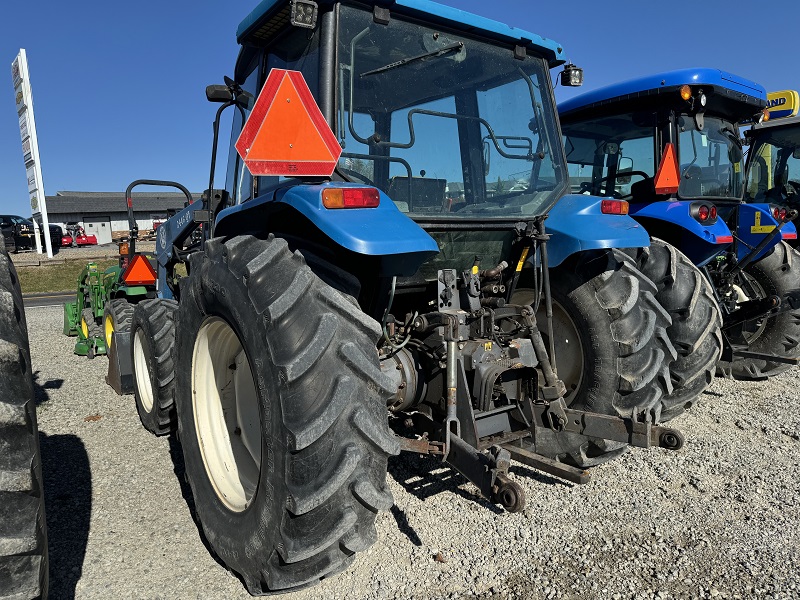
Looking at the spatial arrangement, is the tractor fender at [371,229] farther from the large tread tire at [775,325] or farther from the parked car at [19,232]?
the parked car at [19,232]

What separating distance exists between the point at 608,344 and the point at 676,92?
3.07 metres

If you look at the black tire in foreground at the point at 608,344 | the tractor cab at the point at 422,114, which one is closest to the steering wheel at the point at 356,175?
the tractor cab at the point at 422,114

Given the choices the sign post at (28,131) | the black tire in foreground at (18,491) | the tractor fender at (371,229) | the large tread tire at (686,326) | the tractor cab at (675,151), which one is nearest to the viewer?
the black tire in foreground at (18,491)

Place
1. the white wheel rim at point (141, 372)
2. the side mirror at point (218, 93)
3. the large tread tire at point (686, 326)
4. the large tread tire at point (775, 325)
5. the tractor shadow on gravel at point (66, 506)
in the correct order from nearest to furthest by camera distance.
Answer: the tractor shadow on gravel at point (66, 506) < the side mirror at point (218, 93) < the large tread tire at point (686, 326) < the white wheel rim at point (141, 372) < the large tread tire at point (775, 325)

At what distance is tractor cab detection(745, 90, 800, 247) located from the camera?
711 cm

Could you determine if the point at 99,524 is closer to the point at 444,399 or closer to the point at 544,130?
the point at 444,399

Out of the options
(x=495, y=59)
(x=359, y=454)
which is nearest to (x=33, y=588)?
(x=359, y=454)

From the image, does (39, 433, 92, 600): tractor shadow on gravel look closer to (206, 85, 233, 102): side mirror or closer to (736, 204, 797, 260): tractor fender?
(206, 85, 233, 102): side mirror

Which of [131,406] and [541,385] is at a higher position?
[541,385]

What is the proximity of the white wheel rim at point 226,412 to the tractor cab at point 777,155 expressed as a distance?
7.05 meters

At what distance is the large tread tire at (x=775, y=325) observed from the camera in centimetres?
564

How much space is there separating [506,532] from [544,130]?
222cm

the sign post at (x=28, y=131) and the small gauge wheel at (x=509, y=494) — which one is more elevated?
the sign post at (x=28, y=131)

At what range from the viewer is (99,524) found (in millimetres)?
2879
